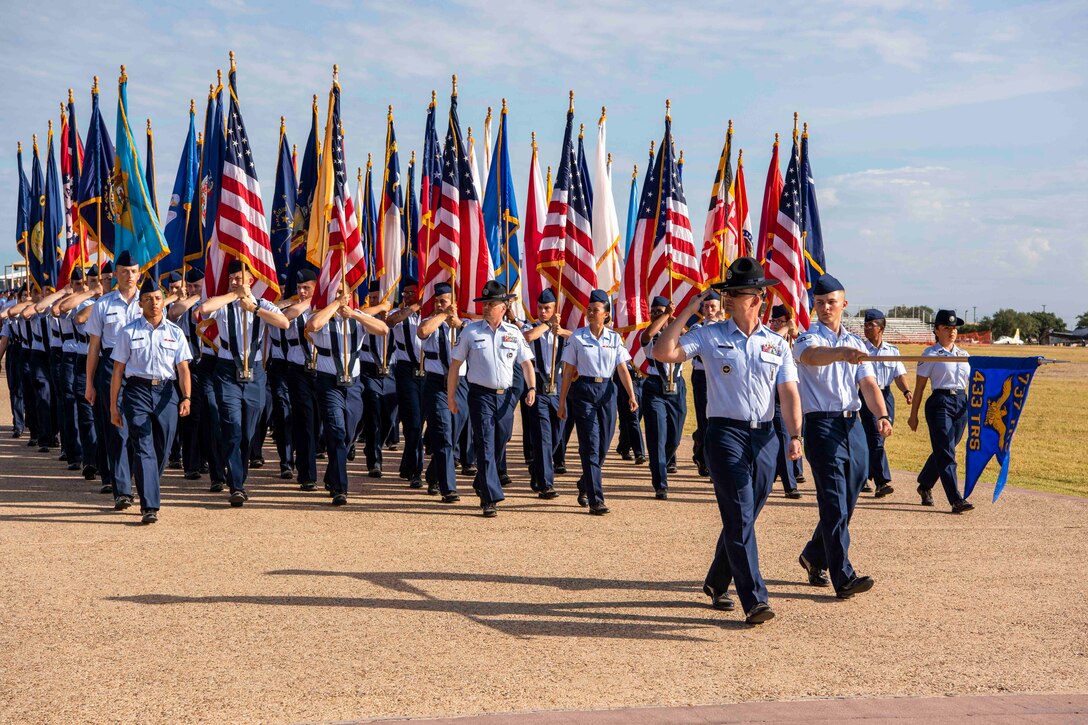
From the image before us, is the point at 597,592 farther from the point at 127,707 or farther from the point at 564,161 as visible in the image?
the point at 564,161

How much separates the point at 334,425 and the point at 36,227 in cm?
814

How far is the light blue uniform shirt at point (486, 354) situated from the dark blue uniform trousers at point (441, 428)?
736 mm

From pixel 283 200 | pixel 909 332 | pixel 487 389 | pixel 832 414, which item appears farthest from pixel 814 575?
pixel 909 332

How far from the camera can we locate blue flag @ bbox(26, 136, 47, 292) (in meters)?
15.9

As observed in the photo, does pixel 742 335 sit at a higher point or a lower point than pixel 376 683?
higher

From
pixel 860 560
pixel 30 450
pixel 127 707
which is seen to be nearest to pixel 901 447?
pixel 860 560

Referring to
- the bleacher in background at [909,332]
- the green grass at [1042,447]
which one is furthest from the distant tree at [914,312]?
the green grass at [1042,447]

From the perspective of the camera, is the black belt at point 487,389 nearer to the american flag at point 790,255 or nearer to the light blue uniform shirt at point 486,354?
the light blue uniform shirt at point 486,354

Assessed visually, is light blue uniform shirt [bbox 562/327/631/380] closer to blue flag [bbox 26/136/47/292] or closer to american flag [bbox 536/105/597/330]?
american flag [bbox 536/105/597/330]

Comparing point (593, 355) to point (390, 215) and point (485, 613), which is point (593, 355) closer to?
point (485, 613)

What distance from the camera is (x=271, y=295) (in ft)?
40.1

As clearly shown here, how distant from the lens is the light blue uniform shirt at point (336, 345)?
36.9ft

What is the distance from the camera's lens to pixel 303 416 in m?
11.8

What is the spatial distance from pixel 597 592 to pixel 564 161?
8022 mm
